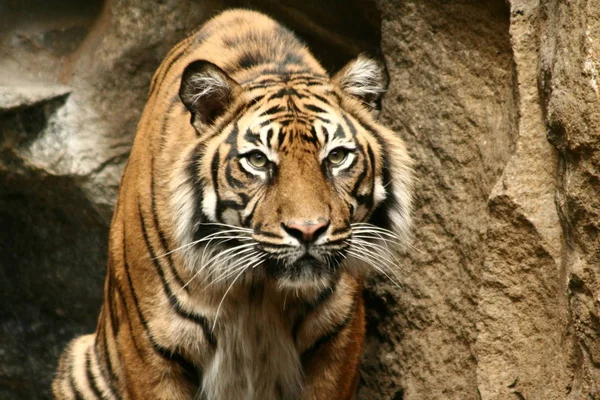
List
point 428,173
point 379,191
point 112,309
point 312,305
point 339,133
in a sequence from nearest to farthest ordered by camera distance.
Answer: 1. point 339,133
2. point 379,191
3. point 312,305
4. point 112,309
5. point 428,173

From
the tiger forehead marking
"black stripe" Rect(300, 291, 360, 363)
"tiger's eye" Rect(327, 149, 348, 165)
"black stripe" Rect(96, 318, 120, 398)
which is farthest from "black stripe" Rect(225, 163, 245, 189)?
"black stripe" Rect(96, 318, 120, 398)

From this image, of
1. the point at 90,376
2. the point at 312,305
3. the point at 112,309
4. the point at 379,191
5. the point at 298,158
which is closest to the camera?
the point at 298,158

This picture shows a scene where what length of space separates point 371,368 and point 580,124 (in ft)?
5.49

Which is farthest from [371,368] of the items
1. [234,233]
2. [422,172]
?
[234,233]

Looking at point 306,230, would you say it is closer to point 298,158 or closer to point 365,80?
point 298,158

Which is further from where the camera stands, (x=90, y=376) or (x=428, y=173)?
(x=90, y=376)

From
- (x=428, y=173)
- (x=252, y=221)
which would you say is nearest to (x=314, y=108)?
(x=252, y=221)

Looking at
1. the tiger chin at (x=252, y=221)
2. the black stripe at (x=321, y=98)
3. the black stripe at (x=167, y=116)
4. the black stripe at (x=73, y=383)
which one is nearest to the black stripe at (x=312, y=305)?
the tiger chin at (x=252, y=221)

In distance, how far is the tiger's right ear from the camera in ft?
9.27

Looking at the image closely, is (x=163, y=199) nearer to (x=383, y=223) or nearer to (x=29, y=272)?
(x=383, y=223)

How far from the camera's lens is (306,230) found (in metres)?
2.66

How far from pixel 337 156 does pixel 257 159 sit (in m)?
0.24

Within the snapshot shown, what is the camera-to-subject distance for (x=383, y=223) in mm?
3090

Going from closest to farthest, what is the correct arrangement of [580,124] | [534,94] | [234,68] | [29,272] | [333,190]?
[580,124]
[333,190]
[534,94]
[234,68]
[29,272]
